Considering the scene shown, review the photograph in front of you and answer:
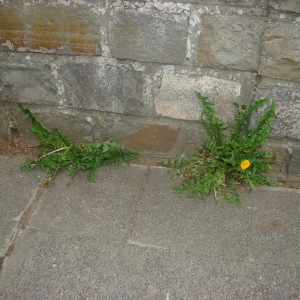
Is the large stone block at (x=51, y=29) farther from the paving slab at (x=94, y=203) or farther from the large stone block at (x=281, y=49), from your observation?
the large stone block at (x=281, y=49)

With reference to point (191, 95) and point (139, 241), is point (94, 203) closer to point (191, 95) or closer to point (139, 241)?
point (139, 241)

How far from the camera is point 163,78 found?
234 cm

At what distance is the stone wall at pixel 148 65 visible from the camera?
211 cm

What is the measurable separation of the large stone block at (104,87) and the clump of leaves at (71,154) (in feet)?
0.79

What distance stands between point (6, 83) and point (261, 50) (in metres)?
1.57

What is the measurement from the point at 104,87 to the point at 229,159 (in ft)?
2.87

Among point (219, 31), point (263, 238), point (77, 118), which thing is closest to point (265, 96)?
point (219, 31)

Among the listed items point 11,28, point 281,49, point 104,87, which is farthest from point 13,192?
point 281,49

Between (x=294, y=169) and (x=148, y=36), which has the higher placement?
(x=148, y=36)

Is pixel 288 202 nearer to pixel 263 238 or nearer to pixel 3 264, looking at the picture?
pixel 263 238

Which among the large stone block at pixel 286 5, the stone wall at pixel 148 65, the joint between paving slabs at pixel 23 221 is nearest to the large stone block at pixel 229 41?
the stone wall at pixel 148 65

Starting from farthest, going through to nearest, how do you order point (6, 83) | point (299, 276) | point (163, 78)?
point (6, 83) < point (163, 78) < point (299, 276)

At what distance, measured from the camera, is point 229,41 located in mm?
2152

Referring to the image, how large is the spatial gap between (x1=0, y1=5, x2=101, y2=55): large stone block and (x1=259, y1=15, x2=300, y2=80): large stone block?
0.93 m
